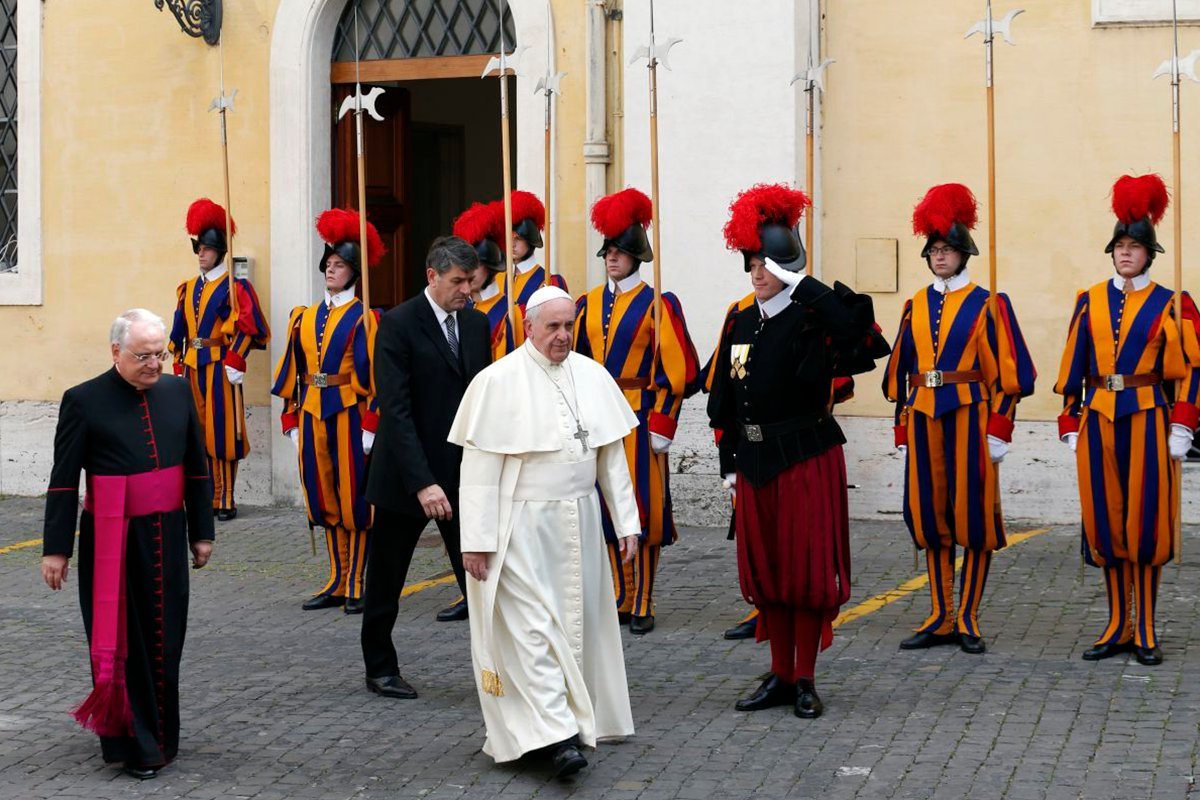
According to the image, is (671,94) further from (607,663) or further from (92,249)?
(607,663)

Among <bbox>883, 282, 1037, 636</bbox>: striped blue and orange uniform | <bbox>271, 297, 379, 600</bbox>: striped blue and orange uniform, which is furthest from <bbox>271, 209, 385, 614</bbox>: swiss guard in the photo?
<bbox>883, 282, 1037, 636</bbox>: striped blue and orange uniform

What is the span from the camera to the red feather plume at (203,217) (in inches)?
492

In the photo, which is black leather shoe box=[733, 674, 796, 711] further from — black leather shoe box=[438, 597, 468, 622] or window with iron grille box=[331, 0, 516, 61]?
window with iron grille box=[331, 0, 516, 61]

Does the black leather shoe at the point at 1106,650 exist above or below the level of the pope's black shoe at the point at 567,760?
above

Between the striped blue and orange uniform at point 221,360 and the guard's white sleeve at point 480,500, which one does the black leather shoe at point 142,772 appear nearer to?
the guard's white sleeve at point 480,500

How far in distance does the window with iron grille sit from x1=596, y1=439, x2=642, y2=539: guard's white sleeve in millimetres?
6451

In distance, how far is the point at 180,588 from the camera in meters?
6.59

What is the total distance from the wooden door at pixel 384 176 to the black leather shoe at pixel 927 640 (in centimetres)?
605

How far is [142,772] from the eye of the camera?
637cm

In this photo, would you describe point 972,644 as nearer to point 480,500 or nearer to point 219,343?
point 480,500

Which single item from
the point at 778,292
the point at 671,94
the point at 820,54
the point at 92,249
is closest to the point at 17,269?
the point at 92,249

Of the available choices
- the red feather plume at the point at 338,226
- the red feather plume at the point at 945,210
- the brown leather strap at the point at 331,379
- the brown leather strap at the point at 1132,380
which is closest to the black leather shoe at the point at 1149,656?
the brown leather strap at the point at 1132,380

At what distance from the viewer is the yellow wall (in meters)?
11.0

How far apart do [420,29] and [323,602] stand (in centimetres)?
488
